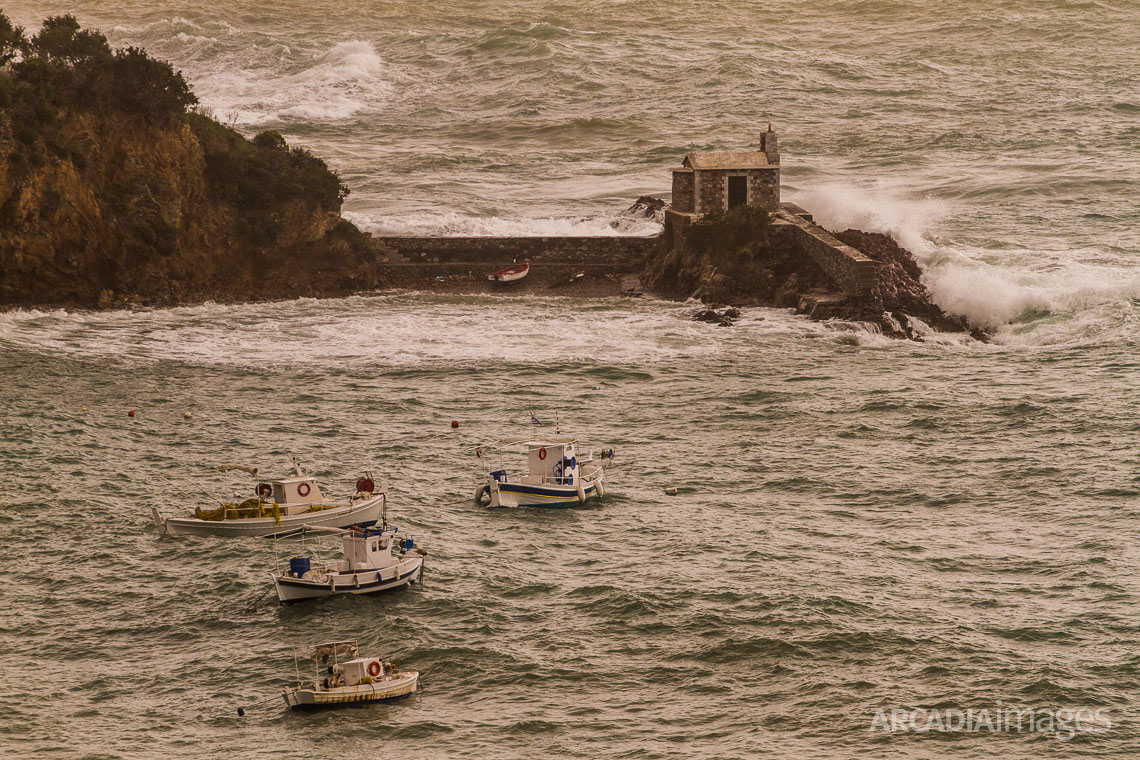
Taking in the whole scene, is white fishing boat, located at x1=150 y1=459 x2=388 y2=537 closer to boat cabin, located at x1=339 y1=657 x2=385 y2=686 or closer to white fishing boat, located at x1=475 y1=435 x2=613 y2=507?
white fishing boat, located at x1=475 y1=435 x2=613 y2=507

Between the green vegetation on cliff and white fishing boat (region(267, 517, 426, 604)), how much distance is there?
32446mm

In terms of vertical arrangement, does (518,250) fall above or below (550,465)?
above

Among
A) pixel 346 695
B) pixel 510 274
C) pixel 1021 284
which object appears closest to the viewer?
pixel 346 695

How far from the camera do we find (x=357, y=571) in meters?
35.9

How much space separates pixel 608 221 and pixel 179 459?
42.3 meters

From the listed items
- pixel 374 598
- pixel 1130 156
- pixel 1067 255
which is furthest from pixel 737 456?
pixel 1130 156

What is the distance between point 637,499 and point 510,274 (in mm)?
30724

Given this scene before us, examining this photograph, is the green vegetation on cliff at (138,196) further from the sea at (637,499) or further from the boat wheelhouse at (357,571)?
the boat wheelhouse at (357,571)

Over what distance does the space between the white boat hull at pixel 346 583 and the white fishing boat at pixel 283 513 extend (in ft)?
12.2

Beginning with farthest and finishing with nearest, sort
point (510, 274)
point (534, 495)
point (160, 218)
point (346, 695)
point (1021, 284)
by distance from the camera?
point (510, 274)
point (1021, 284)
point (160, 218)
point (534, 495)
point (346, 695)

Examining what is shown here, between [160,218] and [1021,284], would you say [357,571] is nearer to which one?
[160,218]

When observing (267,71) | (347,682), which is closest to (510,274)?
(347,682)

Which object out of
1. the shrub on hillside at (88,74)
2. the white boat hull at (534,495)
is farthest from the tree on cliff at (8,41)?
the white boat hull at (534,495)

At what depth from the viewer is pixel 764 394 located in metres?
54.2
